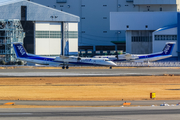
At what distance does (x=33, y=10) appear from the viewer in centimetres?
7694

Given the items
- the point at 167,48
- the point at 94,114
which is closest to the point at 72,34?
the point at 167,48

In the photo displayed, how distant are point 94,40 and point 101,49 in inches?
199

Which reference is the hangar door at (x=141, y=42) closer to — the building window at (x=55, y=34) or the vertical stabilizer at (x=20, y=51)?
the building window at (x=55, y=34)

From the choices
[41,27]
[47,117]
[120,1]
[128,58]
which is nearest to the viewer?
[47,117]

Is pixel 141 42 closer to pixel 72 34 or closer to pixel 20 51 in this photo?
pixel 72 34

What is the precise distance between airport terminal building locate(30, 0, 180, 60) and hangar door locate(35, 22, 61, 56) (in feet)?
57.8

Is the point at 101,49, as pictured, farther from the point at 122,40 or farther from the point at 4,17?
the point at 4,17

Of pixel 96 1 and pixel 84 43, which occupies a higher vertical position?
Result: pixel 96 1

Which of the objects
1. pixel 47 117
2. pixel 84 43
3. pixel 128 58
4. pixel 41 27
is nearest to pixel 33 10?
pixel 41 27

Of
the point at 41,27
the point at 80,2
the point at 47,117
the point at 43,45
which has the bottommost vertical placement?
the point at 47,117

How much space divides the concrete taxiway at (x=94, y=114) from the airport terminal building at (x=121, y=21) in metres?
70.1

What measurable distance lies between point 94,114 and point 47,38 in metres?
65.4

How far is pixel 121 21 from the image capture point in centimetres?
8644

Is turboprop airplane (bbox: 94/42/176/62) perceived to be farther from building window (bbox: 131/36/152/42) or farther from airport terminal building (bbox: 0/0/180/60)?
building window (bbox: 131/36/152/42)
